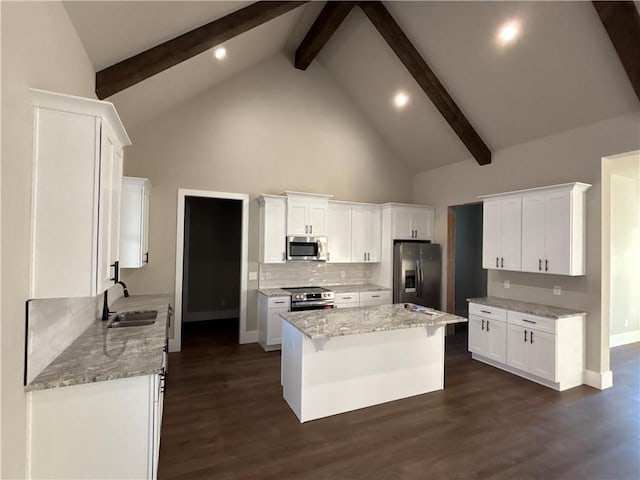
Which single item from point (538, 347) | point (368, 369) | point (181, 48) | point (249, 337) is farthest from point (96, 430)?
point (538, 347)

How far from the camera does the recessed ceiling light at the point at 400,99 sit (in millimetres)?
5469

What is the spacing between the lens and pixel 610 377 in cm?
395

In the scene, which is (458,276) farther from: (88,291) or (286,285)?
(88,291)

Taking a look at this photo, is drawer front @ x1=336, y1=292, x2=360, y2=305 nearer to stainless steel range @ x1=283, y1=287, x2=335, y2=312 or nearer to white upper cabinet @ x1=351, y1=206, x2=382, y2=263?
stainless steel range @ x1=283, y1=287, x2=335, y2=312

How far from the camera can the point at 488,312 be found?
4586mm

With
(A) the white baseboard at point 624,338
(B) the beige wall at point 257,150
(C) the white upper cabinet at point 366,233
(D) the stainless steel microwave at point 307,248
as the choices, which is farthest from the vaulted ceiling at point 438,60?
(A) the white baseboard at point 624,338

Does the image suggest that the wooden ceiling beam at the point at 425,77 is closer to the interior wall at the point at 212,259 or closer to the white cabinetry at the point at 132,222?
the white cabinetry at the point at 132,222

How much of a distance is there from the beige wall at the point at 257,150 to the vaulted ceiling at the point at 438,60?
30cm

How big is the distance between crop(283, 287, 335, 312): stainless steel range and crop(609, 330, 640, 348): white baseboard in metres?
4.86

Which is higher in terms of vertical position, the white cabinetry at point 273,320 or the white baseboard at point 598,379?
the white cabinetry at point 273,320

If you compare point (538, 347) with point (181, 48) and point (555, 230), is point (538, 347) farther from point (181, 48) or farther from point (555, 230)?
point (181, 48)

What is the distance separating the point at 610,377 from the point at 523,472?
102 inches

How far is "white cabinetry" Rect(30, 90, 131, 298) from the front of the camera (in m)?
1.71

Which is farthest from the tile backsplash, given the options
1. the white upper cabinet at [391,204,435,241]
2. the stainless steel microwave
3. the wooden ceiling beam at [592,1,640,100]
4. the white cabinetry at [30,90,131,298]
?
the wooden ceiling beam at [592,1,640,100]
